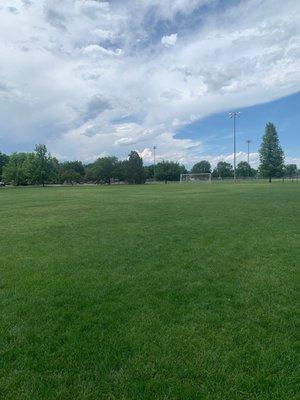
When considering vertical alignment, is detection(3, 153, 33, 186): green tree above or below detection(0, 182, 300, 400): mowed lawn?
above

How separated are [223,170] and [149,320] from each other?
154077 millimetres

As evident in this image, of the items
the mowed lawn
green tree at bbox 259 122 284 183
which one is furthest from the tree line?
the mowed lawn

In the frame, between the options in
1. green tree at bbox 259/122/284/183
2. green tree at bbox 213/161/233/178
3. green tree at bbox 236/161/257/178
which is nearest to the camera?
green tree at bbox 259/122/284/183

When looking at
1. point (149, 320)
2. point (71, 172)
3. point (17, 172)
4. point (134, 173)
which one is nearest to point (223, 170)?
point (134, 173)

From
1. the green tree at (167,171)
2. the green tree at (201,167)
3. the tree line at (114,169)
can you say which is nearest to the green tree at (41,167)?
the tree line at (114,169)

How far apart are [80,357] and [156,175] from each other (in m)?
133

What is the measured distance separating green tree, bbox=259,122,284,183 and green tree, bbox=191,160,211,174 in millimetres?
91737

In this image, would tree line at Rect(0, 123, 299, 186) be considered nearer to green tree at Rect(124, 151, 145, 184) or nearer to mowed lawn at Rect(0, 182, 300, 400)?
green tree at Rect(124, 151, 145, 184)

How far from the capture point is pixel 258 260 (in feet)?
27.5

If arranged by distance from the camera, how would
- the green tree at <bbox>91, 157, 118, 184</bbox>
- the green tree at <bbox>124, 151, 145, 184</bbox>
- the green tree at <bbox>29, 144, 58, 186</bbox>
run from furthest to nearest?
the green tree at <bbox>91, 157, 118, 184</bbox>
the green tree at <bbox>124, 151, 145, 184</bbox>
the green tree at <bbox>29, 144, 58, 186</bbox>

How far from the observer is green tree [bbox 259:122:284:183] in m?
80.0

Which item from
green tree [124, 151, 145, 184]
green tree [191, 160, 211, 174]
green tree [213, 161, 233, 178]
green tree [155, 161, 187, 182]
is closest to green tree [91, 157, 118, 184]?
green tree [124, 151, 145, 184]

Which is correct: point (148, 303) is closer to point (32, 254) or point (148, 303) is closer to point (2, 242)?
point (32, 254)

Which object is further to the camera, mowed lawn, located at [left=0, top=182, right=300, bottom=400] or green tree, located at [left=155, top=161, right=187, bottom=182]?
green tree, located at [left=155, top=161, right=187, bottom=182]
